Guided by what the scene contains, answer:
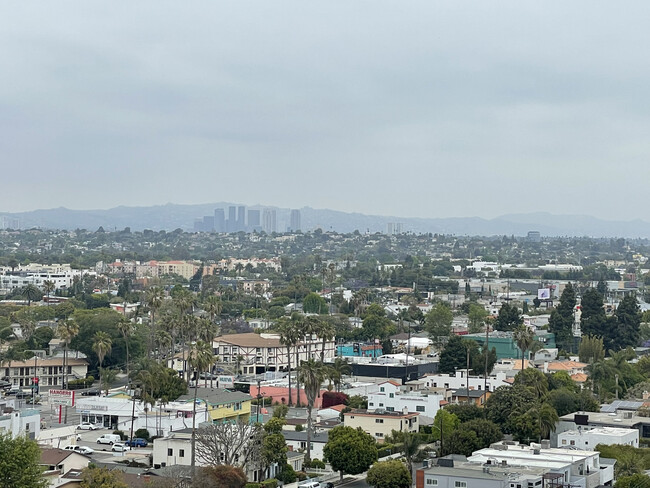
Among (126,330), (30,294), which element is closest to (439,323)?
(126,330)

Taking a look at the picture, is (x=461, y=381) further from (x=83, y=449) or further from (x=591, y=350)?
(x=83, y=449)

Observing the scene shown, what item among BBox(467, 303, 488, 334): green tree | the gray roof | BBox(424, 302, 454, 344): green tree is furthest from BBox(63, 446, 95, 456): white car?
BBox(467, 303, 488, 334): green tree

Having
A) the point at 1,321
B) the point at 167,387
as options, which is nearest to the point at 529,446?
the point at 167,387

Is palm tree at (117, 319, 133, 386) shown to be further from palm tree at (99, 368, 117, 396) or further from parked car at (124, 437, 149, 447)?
parked car at (124, 437, 149, 447)

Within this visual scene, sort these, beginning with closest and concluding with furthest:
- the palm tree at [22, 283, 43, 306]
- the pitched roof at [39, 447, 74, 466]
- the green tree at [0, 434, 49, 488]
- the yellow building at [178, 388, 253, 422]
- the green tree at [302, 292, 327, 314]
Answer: the green tree at [0, 434, 49, 488]
the pitched roof at [39, 447, 74, 466]
the yellow building at [178, 388, 253, 422]
the palm tree at [22, 283, 43, 306]
the green tree at [302, 292, 327, 314]

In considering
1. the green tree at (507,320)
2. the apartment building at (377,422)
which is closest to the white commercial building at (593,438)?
the apartment building at (377,422)

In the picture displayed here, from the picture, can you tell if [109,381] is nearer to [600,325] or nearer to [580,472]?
[580,472]
